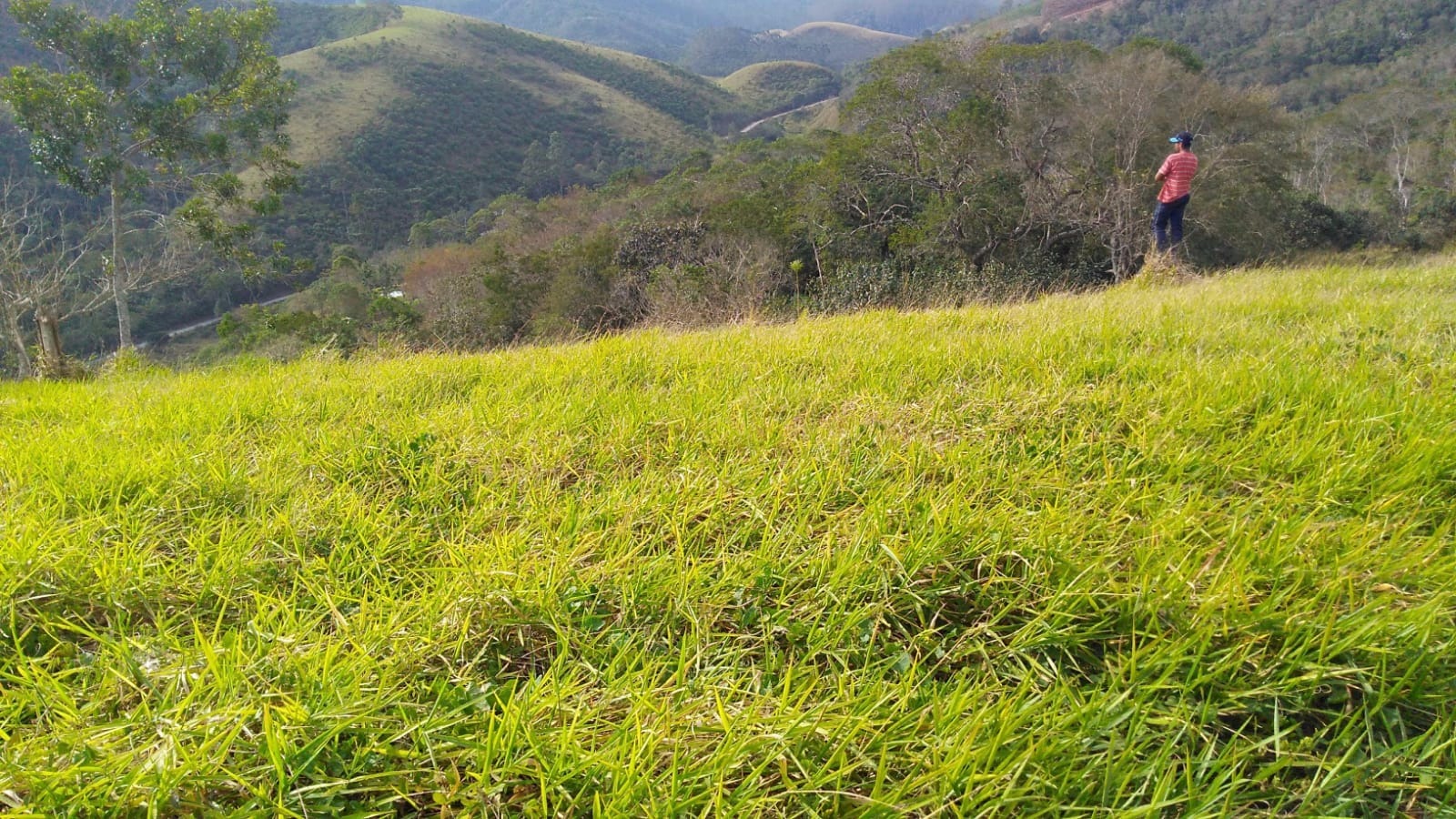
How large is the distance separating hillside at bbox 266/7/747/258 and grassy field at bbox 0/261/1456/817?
5534 centimetres

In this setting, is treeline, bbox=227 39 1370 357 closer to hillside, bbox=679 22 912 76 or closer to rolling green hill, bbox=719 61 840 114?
rolling green hill, bbox=719 61 840 114

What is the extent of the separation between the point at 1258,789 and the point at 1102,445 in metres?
1.07

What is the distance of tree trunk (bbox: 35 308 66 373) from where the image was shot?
5.43 metres

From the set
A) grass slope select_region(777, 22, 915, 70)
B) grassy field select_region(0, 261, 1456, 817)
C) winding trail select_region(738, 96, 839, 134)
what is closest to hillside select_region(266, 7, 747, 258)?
winding trail select_region(738, 96, 839, 134)

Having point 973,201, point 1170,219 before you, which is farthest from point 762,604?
point 973,201

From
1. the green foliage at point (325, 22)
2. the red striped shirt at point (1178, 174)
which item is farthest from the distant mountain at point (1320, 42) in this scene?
the green foliage at point (325, 22)

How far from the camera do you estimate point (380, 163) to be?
5825cm

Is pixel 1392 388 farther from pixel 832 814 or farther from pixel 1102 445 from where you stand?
pixel 832 814

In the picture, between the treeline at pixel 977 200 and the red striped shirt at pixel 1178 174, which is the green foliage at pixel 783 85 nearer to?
the treeline at pixel 977 200

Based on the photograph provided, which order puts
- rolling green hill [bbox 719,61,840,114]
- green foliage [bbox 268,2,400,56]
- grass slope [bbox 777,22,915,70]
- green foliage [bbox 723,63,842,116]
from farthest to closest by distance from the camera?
grass slope [bbox 777,22,915,70] < rolling green hill [bbox 719,61,840,114] < green foliage [bbox 723,63,842,116] < green foliage [bbox 268,2,400,56]

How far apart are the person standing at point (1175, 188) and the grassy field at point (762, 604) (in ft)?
20.0

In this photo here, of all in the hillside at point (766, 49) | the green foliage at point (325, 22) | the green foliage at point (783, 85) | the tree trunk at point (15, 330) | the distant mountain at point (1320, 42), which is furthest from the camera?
the hillside at point (766, 49)

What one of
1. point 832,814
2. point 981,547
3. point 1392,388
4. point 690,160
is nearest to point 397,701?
point 832,814

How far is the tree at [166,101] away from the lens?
14.6 meters
